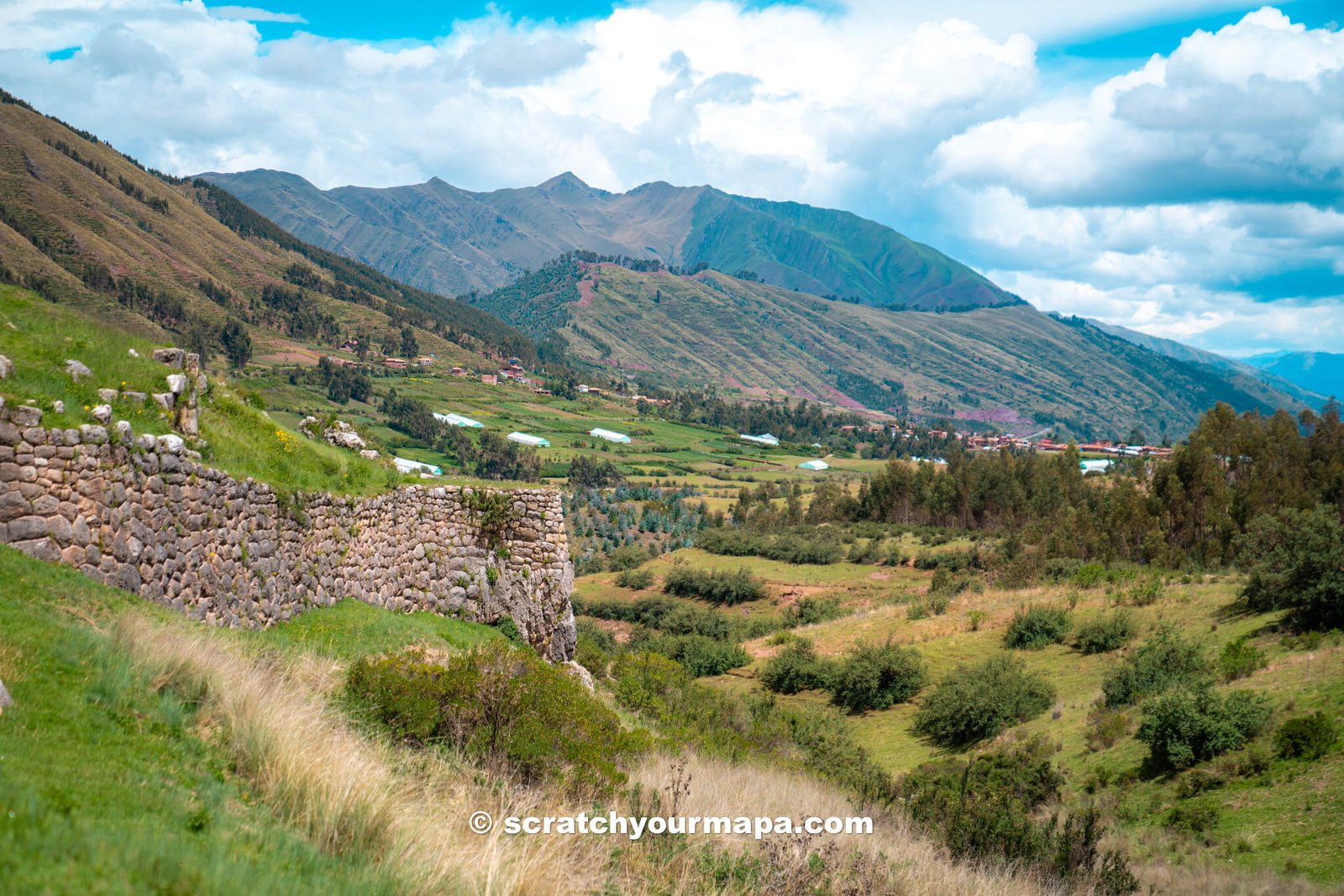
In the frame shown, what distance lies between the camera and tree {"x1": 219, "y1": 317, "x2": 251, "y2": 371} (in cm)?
10046

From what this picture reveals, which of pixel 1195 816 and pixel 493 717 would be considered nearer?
pixel 493 717

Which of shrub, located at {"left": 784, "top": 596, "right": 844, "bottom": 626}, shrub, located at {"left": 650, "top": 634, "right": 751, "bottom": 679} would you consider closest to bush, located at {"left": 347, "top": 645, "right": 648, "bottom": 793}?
shrub, located at {"left": 650, "top": 634, "right": 751, "bottom": 679}

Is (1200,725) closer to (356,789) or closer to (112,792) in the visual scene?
(356,789)

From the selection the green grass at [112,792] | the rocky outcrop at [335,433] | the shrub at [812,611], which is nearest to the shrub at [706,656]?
the shrub at [812,611]

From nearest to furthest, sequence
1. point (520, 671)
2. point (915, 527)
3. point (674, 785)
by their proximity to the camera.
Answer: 1. point (674, 785)
2. point (520, 671)
3. point (915, 527)

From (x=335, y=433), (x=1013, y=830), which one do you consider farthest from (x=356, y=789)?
(x=335, y=433)

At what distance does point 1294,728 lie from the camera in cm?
1162

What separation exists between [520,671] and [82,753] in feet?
16.5

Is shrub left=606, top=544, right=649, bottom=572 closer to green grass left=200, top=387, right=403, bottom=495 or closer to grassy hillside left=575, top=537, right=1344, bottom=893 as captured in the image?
grassy hillside left=575, top=537, right=1344, bottom=893

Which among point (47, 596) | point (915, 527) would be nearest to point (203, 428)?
point (47, 596)

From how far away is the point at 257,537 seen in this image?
9.89 metres

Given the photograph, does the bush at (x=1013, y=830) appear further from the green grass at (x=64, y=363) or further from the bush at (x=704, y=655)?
the bush at (x=704, y=655)

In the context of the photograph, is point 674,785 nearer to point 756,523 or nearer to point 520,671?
point 520,671

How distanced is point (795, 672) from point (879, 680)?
12.9 ft
